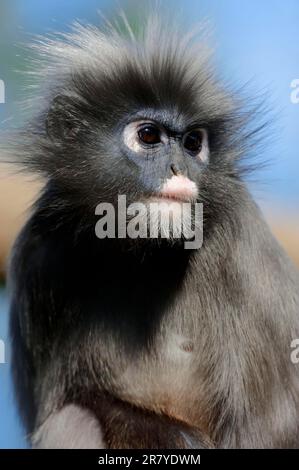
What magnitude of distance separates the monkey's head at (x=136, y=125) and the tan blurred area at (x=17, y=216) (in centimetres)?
19

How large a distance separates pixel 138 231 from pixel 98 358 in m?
0.58

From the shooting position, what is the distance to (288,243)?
5520 mm

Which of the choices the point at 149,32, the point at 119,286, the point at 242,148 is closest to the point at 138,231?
the point at 119,286

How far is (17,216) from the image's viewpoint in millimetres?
4793

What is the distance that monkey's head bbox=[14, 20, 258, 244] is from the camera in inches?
169

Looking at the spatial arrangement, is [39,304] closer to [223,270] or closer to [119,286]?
[119,286]

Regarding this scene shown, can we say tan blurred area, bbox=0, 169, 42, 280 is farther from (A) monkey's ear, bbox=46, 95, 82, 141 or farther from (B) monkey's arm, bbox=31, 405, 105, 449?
(B) monkey's arm, bbox=31, 405, 105, 449

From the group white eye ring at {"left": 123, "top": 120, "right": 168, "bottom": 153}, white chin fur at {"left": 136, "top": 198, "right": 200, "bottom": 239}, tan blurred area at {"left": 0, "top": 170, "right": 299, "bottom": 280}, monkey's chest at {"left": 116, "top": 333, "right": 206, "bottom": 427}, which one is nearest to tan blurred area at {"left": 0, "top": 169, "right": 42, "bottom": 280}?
tan blurred area at {"left": 0, "top": 170, "right": 299, "bottom": 280}

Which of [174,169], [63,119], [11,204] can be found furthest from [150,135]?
[11,204]

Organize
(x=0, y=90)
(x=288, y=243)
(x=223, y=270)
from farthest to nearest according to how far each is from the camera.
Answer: (x=288, y=243)
(x=0, y=90)
(x=223, y=270)

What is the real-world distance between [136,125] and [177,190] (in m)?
0.39

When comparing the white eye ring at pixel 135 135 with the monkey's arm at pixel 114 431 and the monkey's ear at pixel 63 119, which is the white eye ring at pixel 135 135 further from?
the monkey's arm at pixel 114 431

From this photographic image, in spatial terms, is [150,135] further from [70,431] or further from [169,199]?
[70,431]

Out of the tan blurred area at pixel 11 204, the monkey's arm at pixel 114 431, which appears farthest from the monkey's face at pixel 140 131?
the monkey's arm at pixel 114 431
